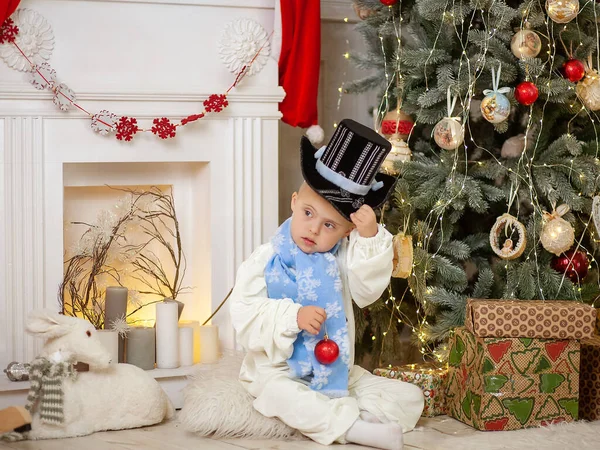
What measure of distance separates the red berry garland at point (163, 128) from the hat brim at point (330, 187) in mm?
602

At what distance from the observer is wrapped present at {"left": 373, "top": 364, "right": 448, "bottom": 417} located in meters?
2.59

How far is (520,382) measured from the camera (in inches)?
94.7

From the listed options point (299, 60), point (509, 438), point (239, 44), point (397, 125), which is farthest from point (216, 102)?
point (509, 438)

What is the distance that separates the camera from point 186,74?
277cm

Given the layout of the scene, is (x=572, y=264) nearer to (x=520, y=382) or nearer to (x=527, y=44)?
(x=520, y=382)

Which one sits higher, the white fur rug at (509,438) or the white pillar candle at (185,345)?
the white pillar candle at (185,345)

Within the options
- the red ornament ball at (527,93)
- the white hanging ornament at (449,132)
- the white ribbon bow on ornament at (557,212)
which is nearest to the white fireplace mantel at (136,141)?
the white hanging ornament at (449,132)

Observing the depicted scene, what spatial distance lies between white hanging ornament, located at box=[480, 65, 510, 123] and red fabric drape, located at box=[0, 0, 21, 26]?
4.83 feet

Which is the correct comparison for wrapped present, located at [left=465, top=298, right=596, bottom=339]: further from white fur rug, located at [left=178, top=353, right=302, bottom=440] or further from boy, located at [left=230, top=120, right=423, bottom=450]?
white fur rug, located at [left=178, top=353, right=302, bottom=440]

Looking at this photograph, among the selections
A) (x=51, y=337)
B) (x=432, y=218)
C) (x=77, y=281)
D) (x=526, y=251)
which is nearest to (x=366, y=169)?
(x=432, y=218)

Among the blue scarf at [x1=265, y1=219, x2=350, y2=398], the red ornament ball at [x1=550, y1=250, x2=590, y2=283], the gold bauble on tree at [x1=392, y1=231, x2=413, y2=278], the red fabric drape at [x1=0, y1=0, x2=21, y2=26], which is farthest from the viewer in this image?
the red ornament ball at [x1=550, y1=250, x2=590, y2=283]

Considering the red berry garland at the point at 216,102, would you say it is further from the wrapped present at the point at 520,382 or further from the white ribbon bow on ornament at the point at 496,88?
the wrapped present at the point at 520,382

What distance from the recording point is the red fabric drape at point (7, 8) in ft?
8.18

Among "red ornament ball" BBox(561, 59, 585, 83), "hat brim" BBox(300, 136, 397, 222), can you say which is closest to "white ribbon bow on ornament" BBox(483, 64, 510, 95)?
"red ornament ball" BBox(561, 59, 585, 83)
